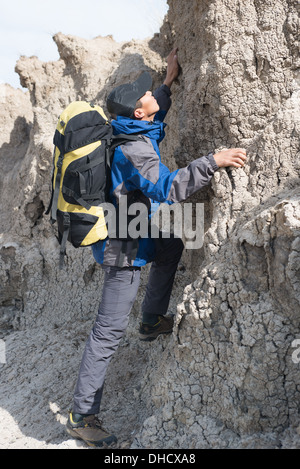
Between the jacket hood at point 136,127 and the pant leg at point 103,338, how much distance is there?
920 mm

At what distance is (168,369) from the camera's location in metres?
2.98

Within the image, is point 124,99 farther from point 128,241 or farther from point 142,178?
point 128,241

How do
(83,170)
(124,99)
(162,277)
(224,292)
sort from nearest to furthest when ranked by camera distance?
1. (224,292)
2. (83,170)
3. (124,99)
4. (162,277)

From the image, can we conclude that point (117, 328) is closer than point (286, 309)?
No

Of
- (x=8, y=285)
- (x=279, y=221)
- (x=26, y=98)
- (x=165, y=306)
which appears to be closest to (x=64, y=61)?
(x=26, y=98)

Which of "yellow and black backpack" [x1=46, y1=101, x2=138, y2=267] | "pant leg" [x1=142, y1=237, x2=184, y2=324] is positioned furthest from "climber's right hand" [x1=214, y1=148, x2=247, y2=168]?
"pant leg" [x1=142, y1=237, x2=184, y2=324]

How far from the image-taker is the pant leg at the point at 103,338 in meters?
3.02

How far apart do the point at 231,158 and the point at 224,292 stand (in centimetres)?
87

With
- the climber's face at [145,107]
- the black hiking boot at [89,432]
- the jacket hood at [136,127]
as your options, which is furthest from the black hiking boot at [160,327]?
the climber's face at [145,107]

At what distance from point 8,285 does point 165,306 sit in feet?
7.73

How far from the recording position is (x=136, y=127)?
292cm

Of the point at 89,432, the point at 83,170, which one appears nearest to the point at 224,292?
the point at 83,170

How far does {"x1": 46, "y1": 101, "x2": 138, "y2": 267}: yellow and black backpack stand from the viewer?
291 cm

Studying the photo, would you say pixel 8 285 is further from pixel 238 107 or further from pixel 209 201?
pixel 238 107
